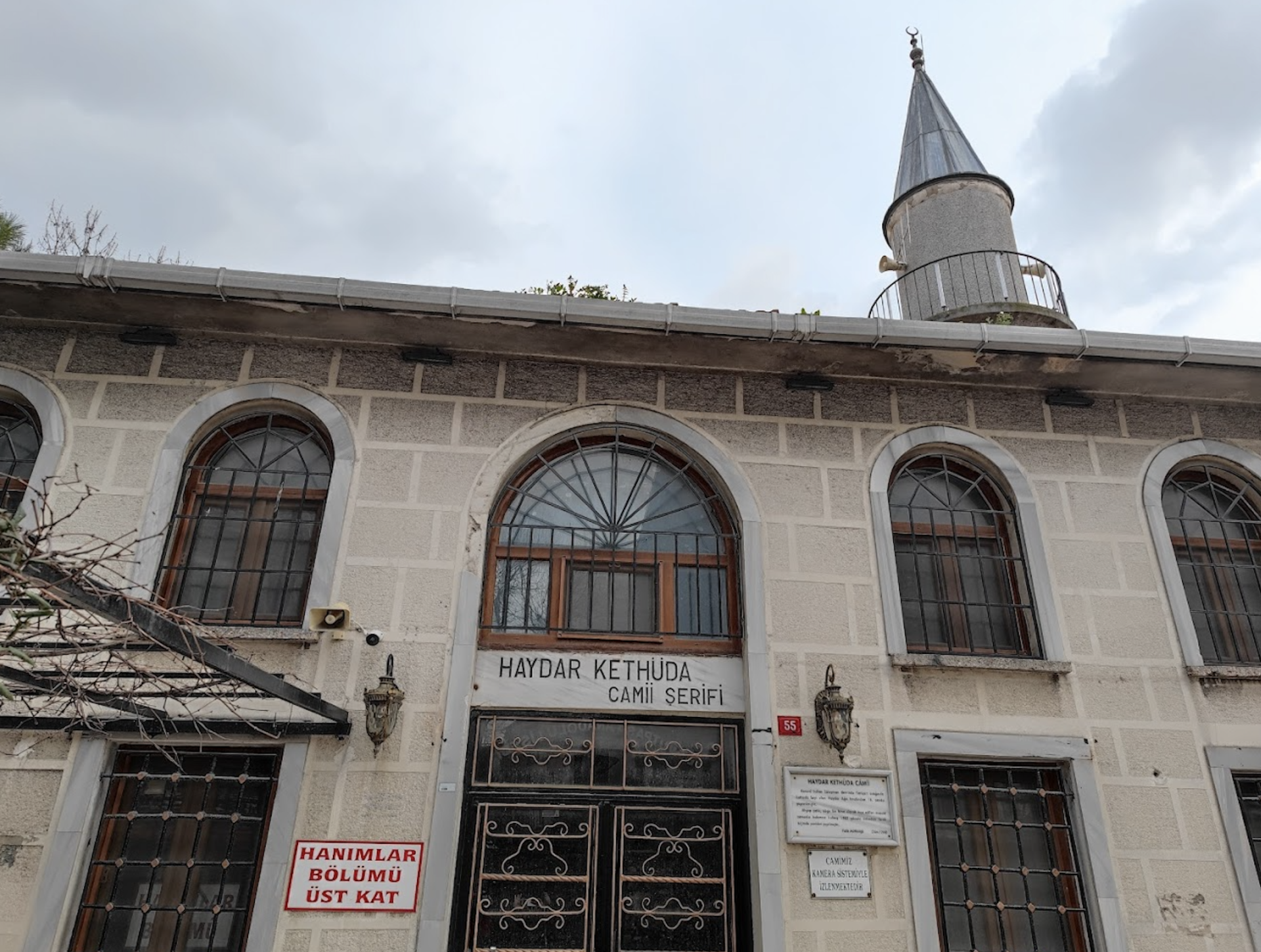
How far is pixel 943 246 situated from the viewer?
12680 mm

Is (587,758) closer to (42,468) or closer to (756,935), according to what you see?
(756,935)

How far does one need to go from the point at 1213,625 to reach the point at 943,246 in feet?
24.1

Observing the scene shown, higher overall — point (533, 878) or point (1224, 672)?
point (1224, 672)

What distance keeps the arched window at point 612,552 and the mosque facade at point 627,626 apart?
0.03 meters

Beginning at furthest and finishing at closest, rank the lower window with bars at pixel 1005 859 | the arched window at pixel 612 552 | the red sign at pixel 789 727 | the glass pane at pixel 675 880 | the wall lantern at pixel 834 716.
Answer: the arched window at pixel 612 552 < the red sign at pixel 789 727 < the wall lantern at pixel 834 716 < the lower window with bars at pixel 1005 859 < the glass pane at pixel 675 880

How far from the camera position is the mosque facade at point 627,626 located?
571cm

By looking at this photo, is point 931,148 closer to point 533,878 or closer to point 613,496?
point 613,496

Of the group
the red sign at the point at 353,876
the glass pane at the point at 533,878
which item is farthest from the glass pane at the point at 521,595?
the red sign at the point at 353,876

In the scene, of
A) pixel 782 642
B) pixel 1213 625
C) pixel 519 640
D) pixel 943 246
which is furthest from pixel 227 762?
pixel 943 246

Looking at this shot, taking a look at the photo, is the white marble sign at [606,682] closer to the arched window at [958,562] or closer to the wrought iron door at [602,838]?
the wrought iron door at [602,838]

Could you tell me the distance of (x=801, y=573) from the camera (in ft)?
22.1

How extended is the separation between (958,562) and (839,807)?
237 centimetres

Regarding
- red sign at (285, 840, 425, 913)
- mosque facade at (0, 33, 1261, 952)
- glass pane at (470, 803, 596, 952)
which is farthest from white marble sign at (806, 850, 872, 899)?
red sign at (285, 840, 425, 913)

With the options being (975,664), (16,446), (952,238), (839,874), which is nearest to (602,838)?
(839,874)
